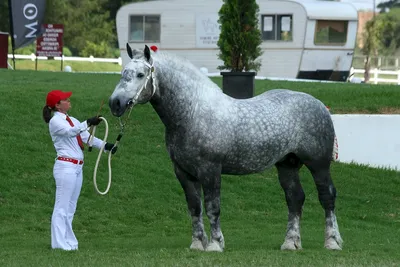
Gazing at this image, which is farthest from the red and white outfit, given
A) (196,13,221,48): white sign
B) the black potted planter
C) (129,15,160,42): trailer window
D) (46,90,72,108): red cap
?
(129,15,160,42): trailer window

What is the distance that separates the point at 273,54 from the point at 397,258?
87.5 feet

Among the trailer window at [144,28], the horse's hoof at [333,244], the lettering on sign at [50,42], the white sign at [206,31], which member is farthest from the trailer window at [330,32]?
the horse's hoof at [333,244]

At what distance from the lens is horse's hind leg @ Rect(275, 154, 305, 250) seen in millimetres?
12227

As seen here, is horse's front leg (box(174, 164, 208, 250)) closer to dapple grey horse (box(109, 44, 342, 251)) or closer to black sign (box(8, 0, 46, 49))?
dapple grey horse (box(109, 44, 342, 251))

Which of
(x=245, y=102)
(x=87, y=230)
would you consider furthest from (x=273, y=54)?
(x=245, y=102)

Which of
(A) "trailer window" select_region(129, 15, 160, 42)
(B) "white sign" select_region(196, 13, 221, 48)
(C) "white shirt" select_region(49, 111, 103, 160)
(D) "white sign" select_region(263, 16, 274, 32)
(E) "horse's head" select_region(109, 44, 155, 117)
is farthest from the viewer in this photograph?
(A) "trailer window" select_region(129, 15, 160, 42)

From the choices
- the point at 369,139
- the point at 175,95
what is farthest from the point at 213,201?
the point at 369,139

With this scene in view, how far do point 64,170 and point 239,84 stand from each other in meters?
9.14

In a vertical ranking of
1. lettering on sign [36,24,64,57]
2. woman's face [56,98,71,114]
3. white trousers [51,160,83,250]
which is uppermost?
woman's face [56,98,71,114]

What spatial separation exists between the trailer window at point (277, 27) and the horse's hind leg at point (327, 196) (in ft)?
83.6

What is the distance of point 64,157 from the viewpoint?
38.5 feet

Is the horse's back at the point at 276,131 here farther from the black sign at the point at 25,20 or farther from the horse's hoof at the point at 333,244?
the black sign at the point at 25,20

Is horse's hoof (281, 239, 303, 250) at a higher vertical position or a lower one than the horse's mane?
lower

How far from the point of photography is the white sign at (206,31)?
38522 mm
